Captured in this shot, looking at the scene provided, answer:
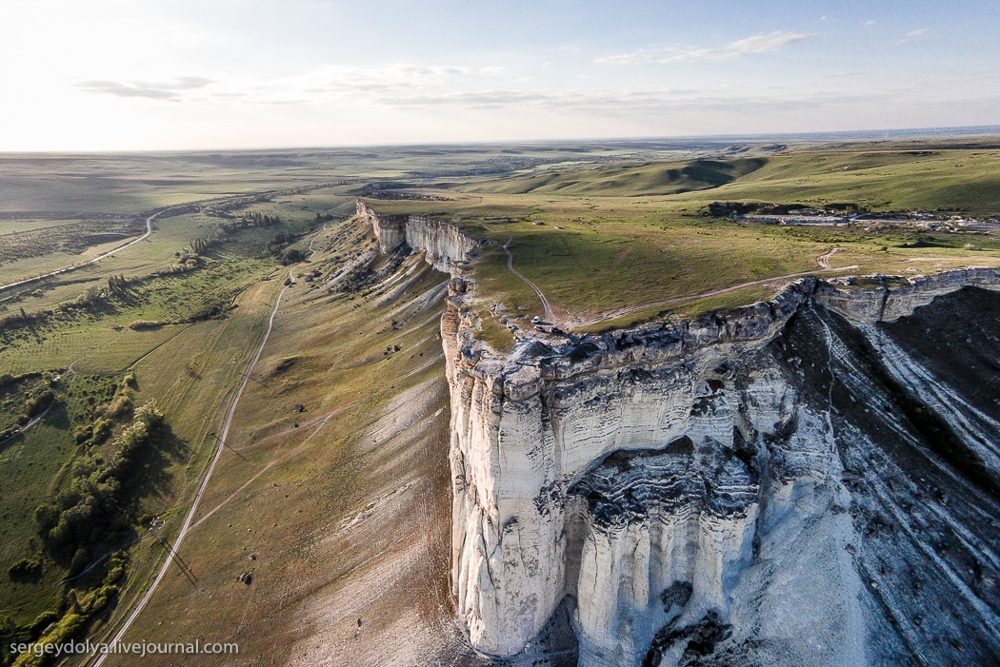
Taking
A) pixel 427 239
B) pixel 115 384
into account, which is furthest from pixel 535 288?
pixel 115 384

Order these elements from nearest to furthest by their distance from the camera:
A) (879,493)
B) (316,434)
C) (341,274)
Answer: (879,493) < (316,434) < (341,274)

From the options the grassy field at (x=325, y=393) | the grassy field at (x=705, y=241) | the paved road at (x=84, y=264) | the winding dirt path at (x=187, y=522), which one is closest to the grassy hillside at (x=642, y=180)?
the grassy field at (x=705, y=241)

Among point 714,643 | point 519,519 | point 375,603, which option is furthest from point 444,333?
point 714,643

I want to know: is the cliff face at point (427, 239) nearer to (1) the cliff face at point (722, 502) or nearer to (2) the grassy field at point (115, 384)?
(2) the grassy field at point (115, 384)

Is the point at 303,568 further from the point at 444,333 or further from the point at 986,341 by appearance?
the point at 986,341

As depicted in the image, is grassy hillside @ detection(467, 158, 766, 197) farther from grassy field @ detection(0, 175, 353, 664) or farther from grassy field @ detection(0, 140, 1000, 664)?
grassy field @ detection(0, 175, 353, 664)

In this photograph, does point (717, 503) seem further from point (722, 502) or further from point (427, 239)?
point (427, 239)
